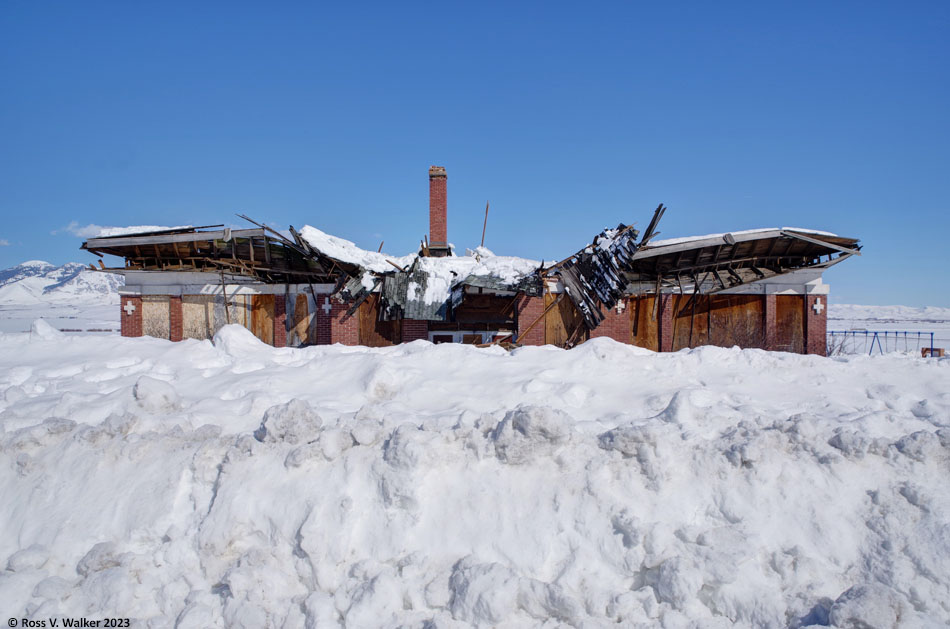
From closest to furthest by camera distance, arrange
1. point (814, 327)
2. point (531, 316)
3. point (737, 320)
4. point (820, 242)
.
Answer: point (820, 242)
point (531, 316)
point (814, 327)
point (737, 320)

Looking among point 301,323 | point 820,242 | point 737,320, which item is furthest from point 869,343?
point 301,323

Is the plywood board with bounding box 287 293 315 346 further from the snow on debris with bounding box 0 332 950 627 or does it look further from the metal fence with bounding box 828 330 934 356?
the metal fence with bounding box 828 330 934 356

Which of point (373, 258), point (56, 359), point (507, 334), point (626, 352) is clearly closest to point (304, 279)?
point (373, 258)

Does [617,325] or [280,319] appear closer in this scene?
[617,325]

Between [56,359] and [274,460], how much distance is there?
4.72 metres

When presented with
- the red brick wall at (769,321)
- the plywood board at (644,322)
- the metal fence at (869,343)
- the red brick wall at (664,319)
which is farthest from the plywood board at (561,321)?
the metal fence at (869,343)

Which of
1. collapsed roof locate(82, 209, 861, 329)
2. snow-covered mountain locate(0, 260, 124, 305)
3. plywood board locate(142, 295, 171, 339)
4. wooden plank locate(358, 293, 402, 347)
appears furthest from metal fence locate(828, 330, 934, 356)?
snow-covered mountain locate(0, 260, 124, 305)

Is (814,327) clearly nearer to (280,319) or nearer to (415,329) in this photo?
(415,329)

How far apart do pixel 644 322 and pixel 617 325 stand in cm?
87

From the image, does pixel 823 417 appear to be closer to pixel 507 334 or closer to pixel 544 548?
pixel 544 548

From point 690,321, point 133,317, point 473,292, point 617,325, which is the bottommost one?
point 617,325

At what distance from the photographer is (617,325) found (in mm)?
14570

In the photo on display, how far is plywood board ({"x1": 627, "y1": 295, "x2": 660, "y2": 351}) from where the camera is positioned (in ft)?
48.3

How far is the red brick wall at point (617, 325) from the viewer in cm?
1447
